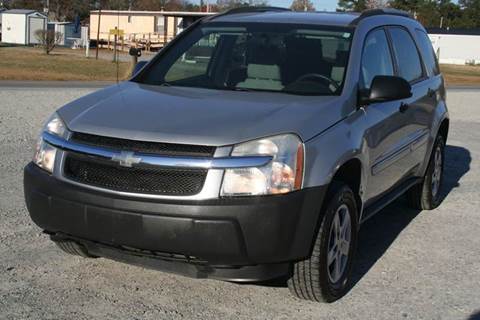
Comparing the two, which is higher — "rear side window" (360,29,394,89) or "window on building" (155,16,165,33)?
"window on building" (155,16,165,33)

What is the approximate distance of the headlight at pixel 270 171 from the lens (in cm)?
358

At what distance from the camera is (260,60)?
196 inches

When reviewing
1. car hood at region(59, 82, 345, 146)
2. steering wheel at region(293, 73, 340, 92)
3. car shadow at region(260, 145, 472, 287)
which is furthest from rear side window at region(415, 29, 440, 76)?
car hood at region(59, 82, 345, 146)

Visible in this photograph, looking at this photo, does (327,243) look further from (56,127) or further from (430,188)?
(430,188)

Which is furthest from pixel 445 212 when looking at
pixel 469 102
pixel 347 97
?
pixel 469 102

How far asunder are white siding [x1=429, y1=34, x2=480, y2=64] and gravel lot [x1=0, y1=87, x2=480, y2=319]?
79.4 m

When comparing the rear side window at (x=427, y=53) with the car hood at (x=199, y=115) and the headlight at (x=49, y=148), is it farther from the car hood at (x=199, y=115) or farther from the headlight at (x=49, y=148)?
the headlight at (x=49, y=148)

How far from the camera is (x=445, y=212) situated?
22.5 ft

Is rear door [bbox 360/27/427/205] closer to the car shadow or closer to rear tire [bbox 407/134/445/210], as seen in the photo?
the car shadow

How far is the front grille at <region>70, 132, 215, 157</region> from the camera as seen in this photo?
3.61 meters

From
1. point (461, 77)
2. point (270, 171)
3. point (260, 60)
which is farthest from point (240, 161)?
point (461, 77)

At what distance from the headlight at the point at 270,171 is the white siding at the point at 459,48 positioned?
8149 cm

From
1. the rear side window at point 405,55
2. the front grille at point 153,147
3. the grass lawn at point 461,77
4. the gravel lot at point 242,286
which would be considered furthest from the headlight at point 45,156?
the grass lawn at point 461,77

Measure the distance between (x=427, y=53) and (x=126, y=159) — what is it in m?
4.19
